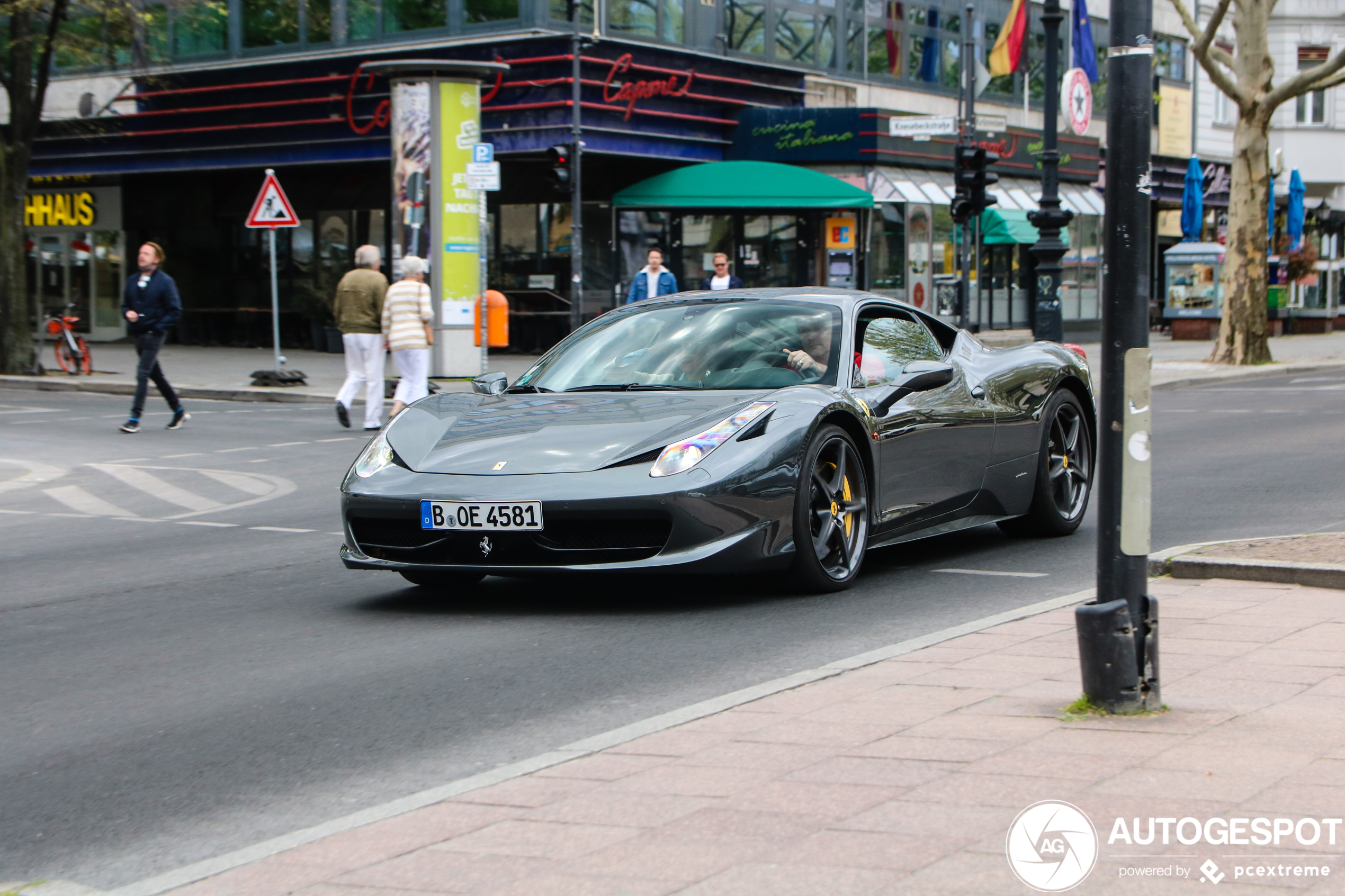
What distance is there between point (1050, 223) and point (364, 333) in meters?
11.4

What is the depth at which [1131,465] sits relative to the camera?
15.6ft

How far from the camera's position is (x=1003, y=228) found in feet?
117

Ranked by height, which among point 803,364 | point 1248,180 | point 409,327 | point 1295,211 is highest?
point 1295,211

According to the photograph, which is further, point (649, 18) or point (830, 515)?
point (649, 18)

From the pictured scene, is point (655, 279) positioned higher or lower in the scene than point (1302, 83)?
lower

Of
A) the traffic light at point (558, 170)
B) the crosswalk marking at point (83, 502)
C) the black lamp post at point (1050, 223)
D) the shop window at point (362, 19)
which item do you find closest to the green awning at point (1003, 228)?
the black lamp post at point (1050, 223)

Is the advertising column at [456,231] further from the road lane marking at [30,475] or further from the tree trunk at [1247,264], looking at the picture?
the tree trunk at [1247,264]

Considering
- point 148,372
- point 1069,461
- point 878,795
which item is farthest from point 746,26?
point 878,795

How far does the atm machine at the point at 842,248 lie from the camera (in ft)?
105

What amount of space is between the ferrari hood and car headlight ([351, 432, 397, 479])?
41mm

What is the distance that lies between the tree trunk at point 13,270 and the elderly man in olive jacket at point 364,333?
9326 millimetres

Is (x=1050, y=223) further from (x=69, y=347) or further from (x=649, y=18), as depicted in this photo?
(x=69, y=347)

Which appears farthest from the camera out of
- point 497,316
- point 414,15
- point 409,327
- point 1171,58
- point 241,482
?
point 1171,58

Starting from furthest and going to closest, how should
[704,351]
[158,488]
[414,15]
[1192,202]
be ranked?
[1192,202] → [414,15] → [158,488] → [704,351]
